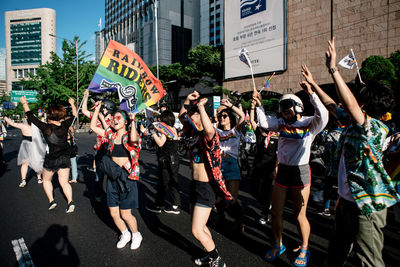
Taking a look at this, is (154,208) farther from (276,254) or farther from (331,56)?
(331,56)

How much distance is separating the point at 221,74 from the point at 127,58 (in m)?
21.1

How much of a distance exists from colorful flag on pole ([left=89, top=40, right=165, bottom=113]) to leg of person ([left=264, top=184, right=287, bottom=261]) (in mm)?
2218

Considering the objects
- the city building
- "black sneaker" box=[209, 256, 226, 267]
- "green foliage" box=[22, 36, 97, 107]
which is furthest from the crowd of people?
"green foliage" box=[22, 36, 97, 107]

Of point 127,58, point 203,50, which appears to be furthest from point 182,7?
point 127,58

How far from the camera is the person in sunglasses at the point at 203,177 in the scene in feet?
8.91

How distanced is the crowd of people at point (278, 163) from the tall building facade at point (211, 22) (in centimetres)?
6189

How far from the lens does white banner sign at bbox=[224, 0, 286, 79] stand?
18.3 meters

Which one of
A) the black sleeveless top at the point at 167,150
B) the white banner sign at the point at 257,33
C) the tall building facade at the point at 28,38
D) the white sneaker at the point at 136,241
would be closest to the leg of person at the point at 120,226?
the white sneaker at the point at 136,241

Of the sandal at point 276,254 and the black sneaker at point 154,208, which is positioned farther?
the black sneaker at point 154,208

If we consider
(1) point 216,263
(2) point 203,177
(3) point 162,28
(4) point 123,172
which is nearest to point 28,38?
(3) point 162,28

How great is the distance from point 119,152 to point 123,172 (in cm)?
27

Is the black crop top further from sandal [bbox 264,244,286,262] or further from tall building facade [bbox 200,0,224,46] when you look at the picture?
tall building facade [bbox 200,0,224,46]

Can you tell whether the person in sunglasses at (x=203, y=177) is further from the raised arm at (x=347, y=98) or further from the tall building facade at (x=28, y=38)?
the tall building facade at (x=28, y=38)

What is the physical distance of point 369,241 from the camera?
1.85m
